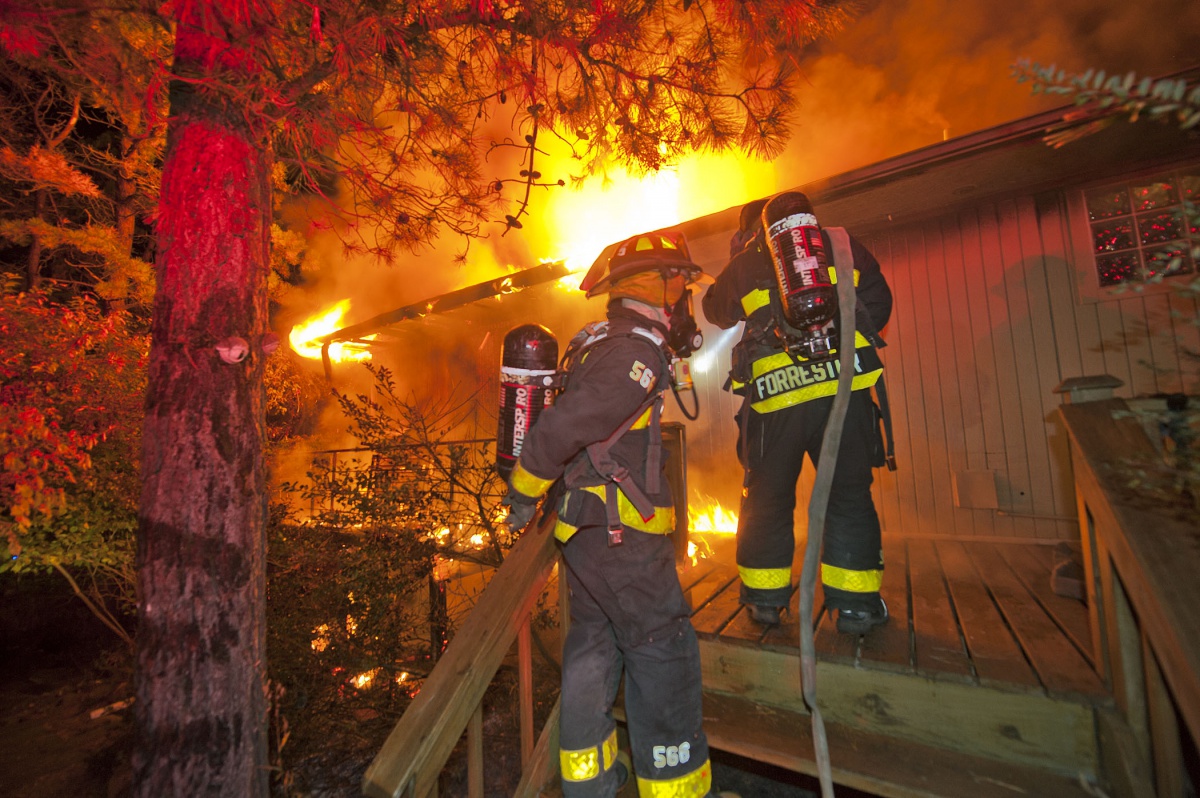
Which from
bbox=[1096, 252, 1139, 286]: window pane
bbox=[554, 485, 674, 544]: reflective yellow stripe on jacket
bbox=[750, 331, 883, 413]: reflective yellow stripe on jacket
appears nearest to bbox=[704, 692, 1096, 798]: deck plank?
bbox=[554, 485, 674, 544]: reflective yellow stripe on jacket

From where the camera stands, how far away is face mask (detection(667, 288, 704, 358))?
2507 mm

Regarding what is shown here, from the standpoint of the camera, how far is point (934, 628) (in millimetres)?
2473

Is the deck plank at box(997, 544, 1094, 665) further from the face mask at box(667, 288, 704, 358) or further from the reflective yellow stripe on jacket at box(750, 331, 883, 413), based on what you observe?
the face mask at box(667, 288, 704, 358)

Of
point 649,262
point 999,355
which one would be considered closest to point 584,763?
point 649,262

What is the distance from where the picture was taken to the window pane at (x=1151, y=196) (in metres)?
4.45

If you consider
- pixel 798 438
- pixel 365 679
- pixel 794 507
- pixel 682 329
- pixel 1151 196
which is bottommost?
pixel 365 679

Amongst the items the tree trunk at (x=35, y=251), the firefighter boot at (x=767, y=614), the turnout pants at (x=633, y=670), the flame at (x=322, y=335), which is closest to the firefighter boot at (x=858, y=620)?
the firefighter boot at (x=767, y=614)

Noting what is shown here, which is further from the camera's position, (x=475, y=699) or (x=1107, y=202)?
(x=1107, y=202)

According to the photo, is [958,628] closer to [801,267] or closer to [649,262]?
[801,267]

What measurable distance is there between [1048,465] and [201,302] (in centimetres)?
670

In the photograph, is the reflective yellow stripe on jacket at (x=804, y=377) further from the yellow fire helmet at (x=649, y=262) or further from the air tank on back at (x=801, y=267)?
the yellow fire helmet at (x=649, y=262)

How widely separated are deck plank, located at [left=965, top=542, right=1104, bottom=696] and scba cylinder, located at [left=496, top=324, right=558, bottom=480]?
2.37 m

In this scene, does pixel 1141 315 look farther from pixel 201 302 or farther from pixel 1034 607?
pixel 201 302

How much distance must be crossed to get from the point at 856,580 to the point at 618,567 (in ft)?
3.99
